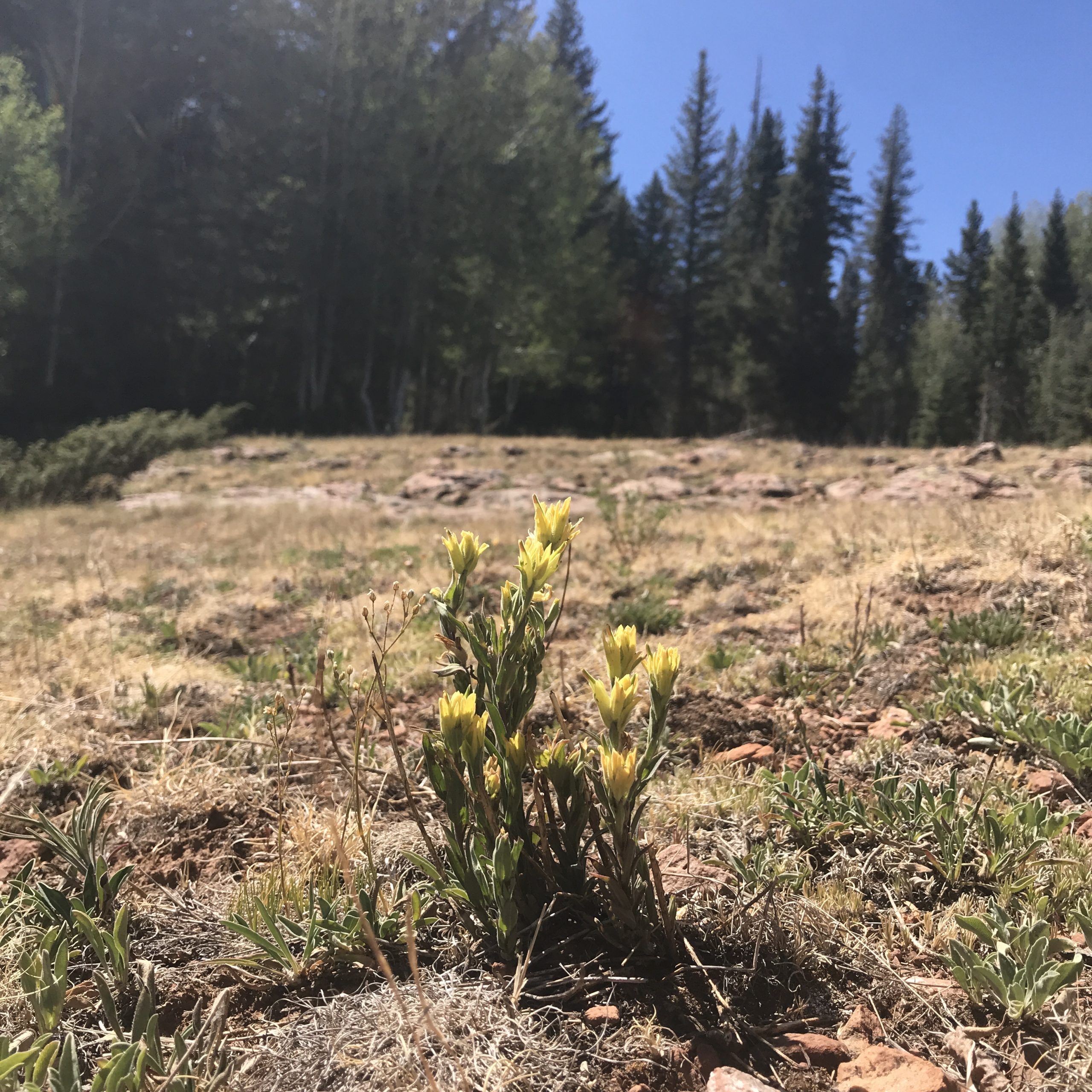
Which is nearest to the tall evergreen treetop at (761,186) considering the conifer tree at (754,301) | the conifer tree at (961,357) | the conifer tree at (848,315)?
the conifer tree at (754,301)

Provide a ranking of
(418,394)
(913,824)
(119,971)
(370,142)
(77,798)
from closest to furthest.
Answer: (119,971) < (913,824) < (77,798) < (370,142) < (418,394)

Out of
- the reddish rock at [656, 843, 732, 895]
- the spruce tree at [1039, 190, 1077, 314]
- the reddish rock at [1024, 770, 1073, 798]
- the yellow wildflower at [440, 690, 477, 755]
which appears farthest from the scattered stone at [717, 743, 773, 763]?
the spruce tree at [1039, 190, 1077, 314]

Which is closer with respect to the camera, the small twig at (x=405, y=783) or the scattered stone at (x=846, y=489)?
the small twig at (x=405, y=783)

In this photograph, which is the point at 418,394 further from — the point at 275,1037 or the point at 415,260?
the point at 275,1037

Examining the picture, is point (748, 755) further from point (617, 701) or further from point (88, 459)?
point (88, 459)

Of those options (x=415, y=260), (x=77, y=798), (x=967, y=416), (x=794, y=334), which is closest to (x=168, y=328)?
(x=415, y=260)

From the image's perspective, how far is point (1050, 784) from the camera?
1.99m

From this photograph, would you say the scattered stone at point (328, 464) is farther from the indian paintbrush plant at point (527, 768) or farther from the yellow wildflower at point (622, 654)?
the yellow wildflower at point (622, 654)

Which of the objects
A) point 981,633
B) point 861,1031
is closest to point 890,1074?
point 861,1031

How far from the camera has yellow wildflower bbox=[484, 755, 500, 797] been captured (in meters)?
1.48

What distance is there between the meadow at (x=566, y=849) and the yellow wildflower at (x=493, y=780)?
0.01 m

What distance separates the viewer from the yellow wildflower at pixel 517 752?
54.1 inches

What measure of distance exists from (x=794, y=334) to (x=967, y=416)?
36.9 feet

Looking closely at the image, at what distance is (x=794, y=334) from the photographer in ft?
100
